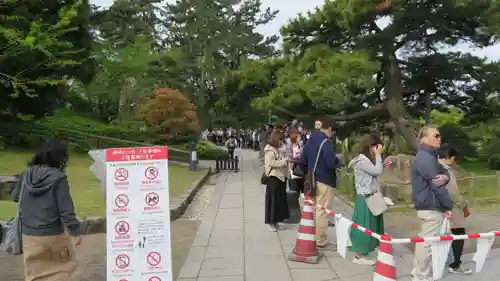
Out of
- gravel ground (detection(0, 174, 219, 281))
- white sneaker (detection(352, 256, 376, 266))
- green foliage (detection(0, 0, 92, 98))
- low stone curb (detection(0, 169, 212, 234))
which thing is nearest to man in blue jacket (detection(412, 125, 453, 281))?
white sneaker (detection(352, 256, 376, 266))

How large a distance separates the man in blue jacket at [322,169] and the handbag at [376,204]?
79cm

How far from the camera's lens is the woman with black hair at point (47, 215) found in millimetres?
4148

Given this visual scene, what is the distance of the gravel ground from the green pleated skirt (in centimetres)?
210

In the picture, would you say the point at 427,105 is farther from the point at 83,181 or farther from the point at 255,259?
the point at 255,259

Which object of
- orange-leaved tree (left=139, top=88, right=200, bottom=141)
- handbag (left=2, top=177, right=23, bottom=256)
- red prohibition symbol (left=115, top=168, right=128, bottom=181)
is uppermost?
orange-leaved tree (left=139, top=88, right=200, bottom=141)

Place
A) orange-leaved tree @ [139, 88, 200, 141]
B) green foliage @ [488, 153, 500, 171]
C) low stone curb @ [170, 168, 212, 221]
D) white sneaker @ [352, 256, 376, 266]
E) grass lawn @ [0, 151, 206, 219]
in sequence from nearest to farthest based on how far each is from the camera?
white sneaker @ [352, 256, 376, 266] → grass lawn @ [0, 151, 206, 219] → low stone curb @ [170, 168, 212, 221] → green foliage @ [488, 153, 500, 171] → orange-leaved tree @ [139, 88, 200, 141]

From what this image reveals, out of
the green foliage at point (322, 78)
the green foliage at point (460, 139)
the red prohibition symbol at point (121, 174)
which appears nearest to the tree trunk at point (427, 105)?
the green foliage at point (460, 139)

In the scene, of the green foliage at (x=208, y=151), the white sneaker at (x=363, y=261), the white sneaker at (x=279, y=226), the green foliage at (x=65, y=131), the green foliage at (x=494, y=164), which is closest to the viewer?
the white sneaker at (x=363, y=261)

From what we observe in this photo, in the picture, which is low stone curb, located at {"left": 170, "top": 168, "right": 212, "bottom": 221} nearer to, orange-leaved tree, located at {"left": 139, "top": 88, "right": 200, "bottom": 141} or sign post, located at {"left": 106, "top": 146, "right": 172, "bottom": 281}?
sign post, located at {"left": 106, "top": 146, "right": 172, "bottom": 281}

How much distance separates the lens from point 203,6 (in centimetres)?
4184

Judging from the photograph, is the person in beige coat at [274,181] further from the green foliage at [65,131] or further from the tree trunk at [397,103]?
the green foliage at [65,131]

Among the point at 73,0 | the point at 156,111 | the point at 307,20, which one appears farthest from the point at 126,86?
the point at 307,20

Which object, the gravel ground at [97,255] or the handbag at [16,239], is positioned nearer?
the handbag at [16,239]

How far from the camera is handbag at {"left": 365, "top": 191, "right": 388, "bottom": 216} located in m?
5.79
